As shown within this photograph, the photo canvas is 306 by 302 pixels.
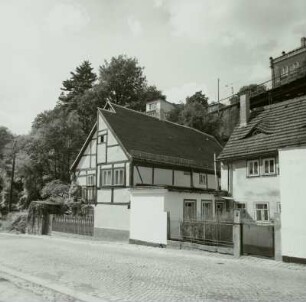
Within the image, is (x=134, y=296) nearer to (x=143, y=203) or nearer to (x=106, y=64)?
(x=143, y=203)

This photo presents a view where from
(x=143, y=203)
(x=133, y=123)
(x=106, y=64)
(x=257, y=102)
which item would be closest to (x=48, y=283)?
(x=143, y=203)

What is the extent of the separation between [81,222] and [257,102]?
23.4 m

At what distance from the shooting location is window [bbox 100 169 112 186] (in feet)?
88.7

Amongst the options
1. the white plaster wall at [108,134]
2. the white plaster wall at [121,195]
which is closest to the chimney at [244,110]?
the white plaster wall at [108,134]

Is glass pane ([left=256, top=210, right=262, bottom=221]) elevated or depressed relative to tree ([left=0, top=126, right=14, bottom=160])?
depressed

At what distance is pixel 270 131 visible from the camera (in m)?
23.3

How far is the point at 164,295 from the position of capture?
9.41 metres

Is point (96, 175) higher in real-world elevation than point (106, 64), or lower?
lower

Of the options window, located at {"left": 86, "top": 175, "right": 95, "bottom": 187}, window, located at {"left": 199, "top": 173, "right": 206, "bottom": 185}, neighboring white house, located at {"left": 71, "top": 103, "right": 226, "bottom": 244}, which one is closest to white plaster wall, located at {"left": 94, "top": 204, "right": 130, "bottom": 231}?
neighboring white house, located at {"left": 71, "top": 103, "right": 226, "bottom": 244}

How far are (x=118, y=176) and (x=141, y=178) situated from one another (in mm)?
1769

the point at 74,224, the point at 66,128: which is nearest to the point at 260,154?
the point at 74,224

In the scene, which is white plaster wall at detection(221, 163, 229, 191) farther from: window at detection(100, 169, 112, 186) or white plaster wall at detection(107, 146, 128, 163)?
window at detection(100, 169, 112, 186)

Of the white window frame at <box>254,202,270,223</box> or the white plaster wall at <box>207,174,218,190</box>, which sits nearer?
the white window frame at <box>254,202,270,223</box>

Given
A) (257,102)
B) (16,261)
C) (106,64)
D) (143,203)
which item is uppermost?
(106,64)
